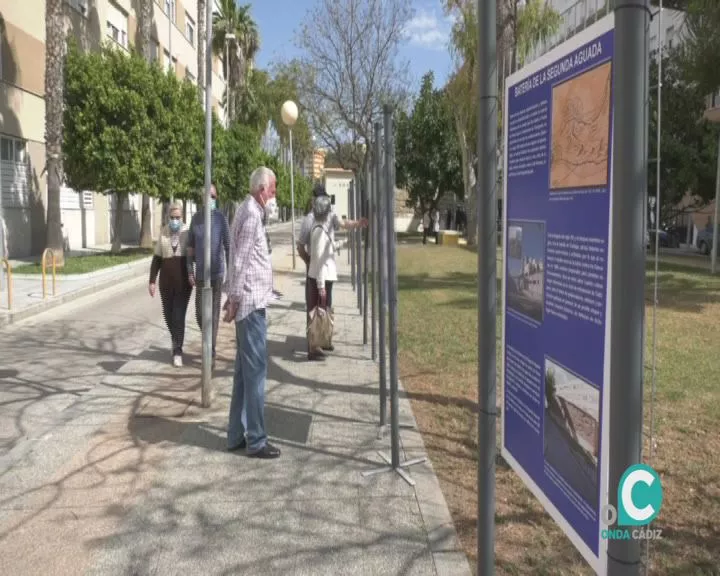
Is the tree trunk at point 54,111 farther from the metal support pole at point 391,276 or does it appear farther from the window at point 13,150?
the metal support pole at point 391,276

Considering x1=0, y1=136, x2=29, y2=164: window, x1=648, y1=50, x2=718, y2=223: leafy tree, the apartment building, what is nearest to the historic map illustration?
the apartment building

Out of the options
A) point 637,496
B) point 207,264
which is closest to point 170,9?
point 207,264

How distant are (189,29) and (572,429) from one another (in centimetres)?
4574

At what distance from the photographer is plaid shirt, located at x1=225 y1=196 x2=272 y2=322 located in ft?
14.4

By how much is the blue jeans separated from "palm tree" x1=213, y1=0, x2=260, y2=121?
40.8 meters

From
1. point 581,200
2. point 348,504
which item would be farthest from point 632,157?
point 348,504

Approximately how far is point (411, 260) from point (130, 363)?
16974 millimetres

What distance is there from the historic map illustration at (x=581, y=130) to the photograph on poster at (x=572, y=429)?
56cm

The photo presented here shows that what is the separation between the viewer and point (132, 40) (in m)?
31.1

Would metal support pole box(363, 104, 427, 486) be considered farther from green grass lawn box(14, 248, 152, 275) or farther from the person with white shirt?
green grass lawn box(14, 248, 152, 275)

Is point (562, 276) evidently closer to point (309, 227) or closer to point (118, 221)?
point (309, 227)

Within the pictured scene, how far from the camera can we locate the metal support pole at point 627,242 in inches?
61.3

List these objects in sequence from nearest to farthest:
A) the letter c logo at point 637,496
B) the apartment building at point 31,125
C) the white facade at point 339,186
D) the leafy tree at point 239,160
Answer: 1. the letter c logo at point 637,496
2. the white facade at point 339,186
3. the apartment building at point 31,125
4. the leafy tree at point 239,160

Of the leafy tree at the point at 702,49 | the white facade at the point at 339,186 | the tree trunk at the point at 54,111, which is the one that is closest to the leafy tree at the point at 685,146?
the leafy tree at the point at 702,49
